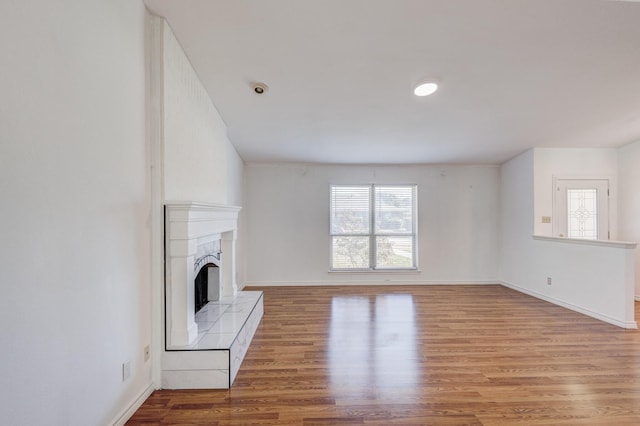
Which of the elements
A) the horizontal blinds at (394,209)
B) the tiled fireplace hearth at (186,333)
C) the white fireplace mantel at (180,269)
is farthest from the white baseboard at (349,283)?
the white fireplace mantel at (180,269)

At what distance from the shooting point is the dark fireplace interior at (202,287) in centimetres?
289

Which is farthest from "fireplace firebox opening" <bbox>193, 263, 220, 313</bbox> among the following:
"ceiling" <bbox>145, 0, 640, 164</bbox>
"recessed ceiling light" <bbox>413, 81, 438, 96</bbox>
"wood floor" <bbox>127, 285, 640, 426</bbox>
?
"recessed ceiling light" <bbox>413, 81, 438, 96</bbox>

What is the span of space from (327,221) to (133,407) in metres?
4.01

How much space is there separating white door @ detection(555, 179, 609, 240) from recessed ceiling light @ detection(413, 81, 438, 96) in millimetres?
3267

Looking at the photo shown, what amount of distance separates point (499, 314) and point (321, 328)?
242 cm

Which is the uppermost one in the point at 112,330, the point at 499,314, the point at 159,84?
the point at 159,84

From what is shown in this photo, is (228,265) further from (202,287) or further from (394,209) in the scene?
(394,209)

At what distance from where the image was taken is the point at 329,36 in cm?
233

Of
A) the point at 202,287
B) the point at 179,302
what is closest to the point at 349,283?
the point at 202,287

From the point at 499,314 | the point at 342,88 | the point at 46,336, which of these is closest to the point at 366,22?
the point at 342,88

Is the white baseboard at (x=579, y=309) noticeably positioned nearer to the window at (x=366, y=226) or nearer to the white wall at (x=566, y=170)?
the white wall at (x=566, y=170)

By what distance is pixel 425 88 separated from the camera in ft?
9.80

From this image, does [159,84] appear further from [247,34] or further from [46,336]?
[46,336]

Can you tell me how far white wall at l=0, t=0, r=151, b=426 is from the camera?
3.62 ft
